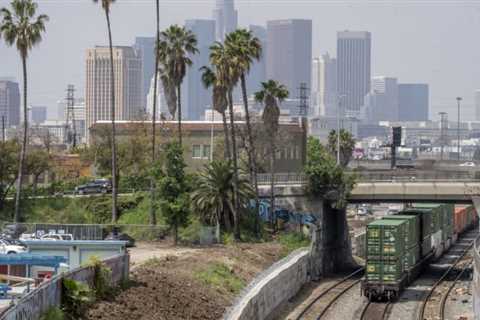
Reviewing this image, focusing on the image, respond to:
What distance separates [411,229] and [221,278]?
57.3 feet

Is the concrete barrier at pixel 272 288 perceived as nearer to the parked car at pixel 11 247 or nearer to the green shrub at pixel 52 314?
the green shrub at pixel 52 314

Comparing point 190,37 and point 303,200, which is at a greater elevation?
point 190,37

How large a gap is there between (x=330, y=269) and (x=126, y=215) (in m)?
16.7

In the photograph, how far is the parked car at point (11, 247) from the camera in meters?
56.8

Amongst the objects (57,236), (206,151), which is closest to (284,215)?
(57,236)

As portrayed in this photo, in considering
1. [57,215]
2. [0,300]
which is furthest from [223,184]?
[0,300]

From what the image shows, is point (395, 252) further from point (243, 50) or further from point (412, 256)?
point (243, 50)

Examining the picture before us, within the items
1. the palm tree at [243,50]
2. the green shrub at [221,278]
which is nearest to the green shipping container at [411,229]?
the palm tree at [243,50]

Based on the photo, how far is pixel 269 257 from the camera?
69062 mm

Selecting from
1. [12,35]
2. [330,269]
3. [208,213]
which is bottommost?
[330,269]

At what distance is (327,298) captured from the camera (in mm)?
65188

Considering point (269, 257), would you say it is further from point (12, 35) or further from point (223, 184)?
point (12, 35)

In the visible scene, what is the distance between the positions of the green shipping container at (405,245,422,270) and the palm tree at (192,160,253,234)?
1228 cm

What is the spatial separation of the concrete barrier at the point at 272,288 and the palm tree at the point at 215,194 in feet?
19.5
